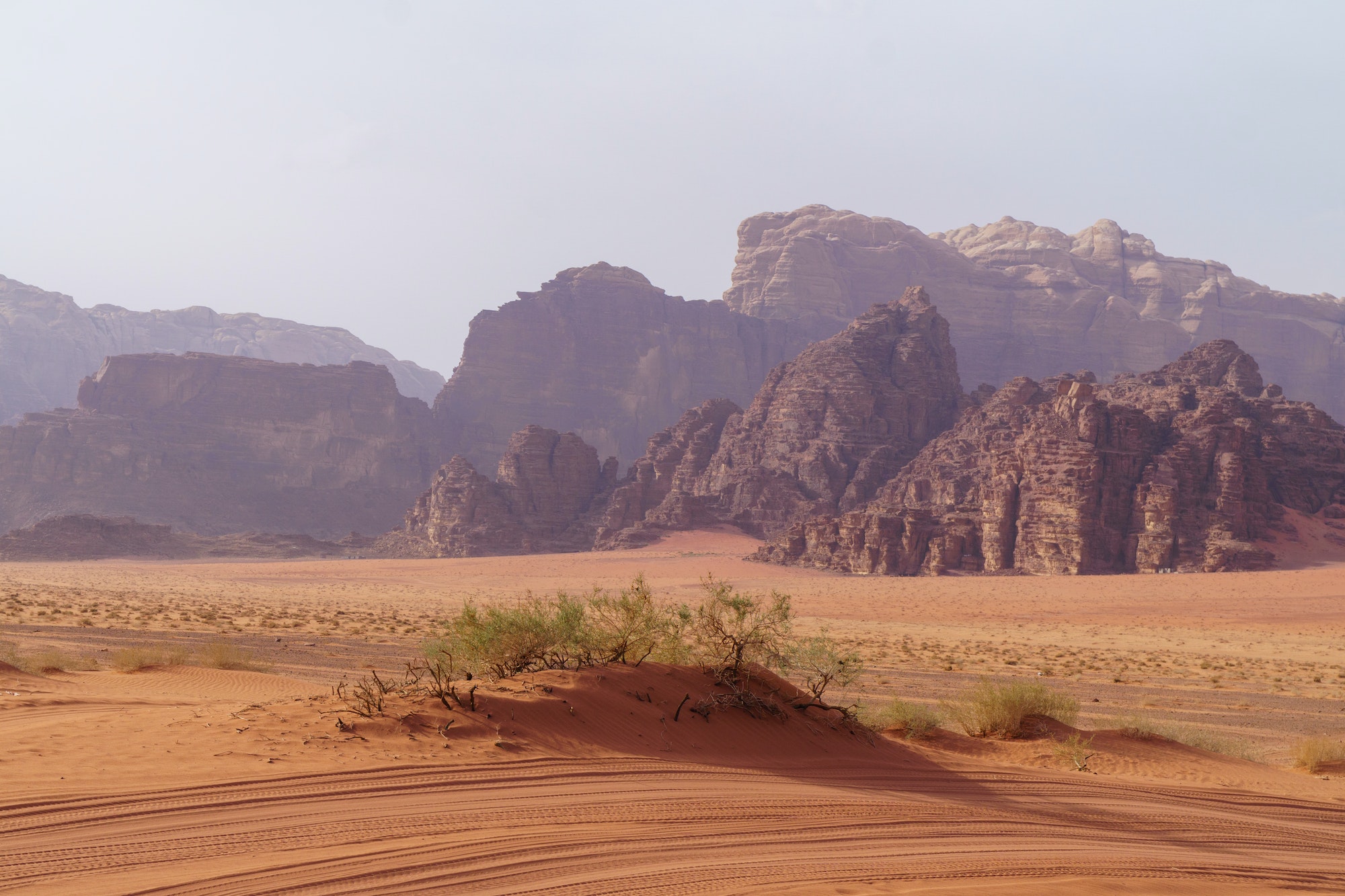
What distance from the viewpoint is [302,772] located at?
23.9 feet

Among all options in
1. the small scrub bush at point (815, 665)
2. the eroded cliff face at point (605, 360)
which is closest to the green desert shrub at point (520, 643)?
the small scrub bush at point (815, 665)

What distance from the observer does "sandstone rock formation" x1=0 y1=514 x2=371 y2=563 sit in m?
74.4

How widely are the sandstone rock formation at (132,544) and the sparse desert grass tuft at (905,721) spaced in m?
77.8

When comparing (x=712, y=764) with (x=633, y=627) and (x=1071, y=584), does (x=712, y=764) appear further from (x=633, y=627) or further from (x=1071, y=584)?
(x=1071, y=584)

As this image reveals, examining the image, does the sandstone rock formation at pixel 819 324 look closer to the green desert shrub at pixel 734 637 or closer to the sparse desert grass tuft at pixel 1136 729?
the sparse desert grass tuft at pixel 1136 729

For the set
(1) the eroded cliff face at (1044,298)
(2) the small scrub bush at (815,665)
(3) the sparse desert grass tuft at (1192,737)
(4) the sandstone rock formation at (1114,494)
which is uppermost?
(1) the eroded cliff face at (1044,298)

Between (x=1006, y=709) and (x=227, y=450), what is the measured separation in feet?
377

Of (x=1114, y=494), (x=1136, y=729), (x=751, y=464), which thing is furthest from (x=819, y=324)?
(x=1136, y=729)

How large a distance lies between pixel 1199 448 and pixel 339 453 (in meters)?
94.0

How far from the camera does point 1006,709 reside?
40.2 ft

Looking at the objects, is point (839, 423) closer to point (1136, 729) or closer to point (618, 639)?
point (1136, 729)

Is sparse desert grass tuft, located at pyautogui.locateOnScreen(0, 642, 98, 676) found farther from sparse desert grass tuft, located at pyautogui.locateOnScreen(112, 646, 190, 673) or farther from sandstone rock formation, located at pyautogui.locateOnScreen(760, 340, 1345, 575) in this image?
sandstone rock formation, located at pyautogui.locateOnScreen(760, 340, 1345, 575)

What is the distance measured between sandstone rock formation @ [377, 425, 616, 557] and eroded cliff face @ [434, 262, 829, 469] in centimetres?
3582

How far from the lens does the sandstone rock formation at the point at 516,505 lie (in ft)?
271
